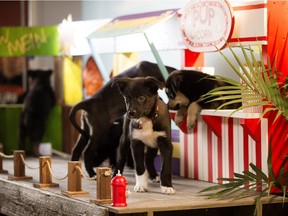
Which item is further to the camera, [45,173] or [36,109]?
[36,109]

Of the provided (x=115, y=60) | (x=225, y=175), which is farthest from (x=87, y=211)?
(x=115, y=60)

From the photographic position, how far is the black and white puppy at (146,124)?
5.28 meters

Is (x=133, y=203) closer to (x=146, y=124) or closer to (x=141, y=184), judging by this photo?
(x=141, y=184)

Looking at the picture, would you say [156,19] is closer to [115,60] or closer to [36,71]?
[115,60]

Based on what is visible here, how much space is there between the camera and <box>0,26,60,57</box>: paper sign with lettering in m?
8.01

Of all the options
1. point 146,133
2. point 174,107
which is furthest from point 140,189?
point 174,107

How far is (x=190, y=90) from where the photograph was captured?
5.72 meters

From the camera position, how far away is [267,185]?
527 centimetres

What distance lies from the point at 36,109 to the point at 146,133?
2928mm

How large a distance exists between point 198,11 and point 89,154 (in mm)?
1414

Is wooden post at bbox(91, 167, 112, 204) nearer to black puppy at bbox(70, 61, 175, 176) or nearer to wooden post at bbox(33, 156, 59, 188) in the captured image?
wooden post at bbox(33, 156, 59, 188)

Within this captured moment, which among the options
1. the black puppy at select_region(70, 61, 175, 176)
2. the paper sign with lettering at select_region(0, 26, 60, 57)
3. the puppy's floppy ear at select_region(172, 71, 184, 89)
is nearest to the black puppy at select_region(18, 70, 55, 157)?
the paper sign with lettering at select_region(0, 26, 60, 57)

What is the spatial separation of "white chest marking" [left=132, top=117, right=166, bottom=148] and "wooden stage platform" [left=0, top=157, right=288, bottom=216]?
36 cm

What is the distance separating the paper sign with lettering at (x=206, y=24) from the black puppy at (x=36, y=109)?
268cm
